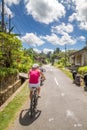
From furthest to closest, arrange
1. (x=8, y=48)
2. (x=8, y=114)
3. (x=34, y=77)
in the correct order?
(x=8, y=48) → (x=34, y=77) → (x=8, y=114)

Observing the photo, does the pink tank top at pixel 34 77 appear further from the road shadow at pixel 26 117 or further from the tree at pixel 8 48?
the tree at pixel 8 48

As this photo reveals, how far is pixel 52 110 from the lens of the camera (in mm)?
10039

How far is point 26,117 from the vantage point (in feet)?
29.3

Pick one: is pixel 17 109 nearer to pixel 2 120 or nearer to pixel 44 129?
pixel 2 120

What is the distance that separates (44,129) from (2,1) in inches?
740

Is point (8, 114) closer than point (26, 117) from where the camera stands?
No

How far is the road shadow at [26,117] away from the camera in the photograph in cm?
820

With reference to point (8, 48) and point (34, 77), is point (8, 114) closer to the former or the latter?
point (34, 77)

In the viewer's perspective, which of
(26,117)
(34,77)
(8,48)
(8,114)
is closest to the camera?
(26,117)

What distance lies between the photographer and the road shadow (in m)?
8.20

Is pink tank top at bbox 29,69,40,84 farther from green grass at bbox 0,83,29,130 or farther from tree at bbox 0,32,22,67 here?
tree at bbox 0,32,22,67

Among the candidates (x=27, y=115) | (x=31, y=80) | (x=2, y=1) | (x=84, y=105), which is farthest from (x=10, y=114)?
(x=2, y=1)

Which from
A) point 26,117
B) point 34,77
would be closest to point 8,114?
point 26,117

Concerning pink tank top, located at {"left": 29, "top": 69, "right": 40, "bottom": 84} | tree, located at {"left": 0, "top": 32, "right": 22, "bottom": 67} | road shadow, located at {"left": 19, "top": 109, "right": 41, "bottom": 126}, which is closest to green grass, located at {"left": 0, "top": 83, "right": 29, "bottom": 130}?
road shadow, located at {"left": 19, "top": 109, "right": 41, "bottom": 126}
